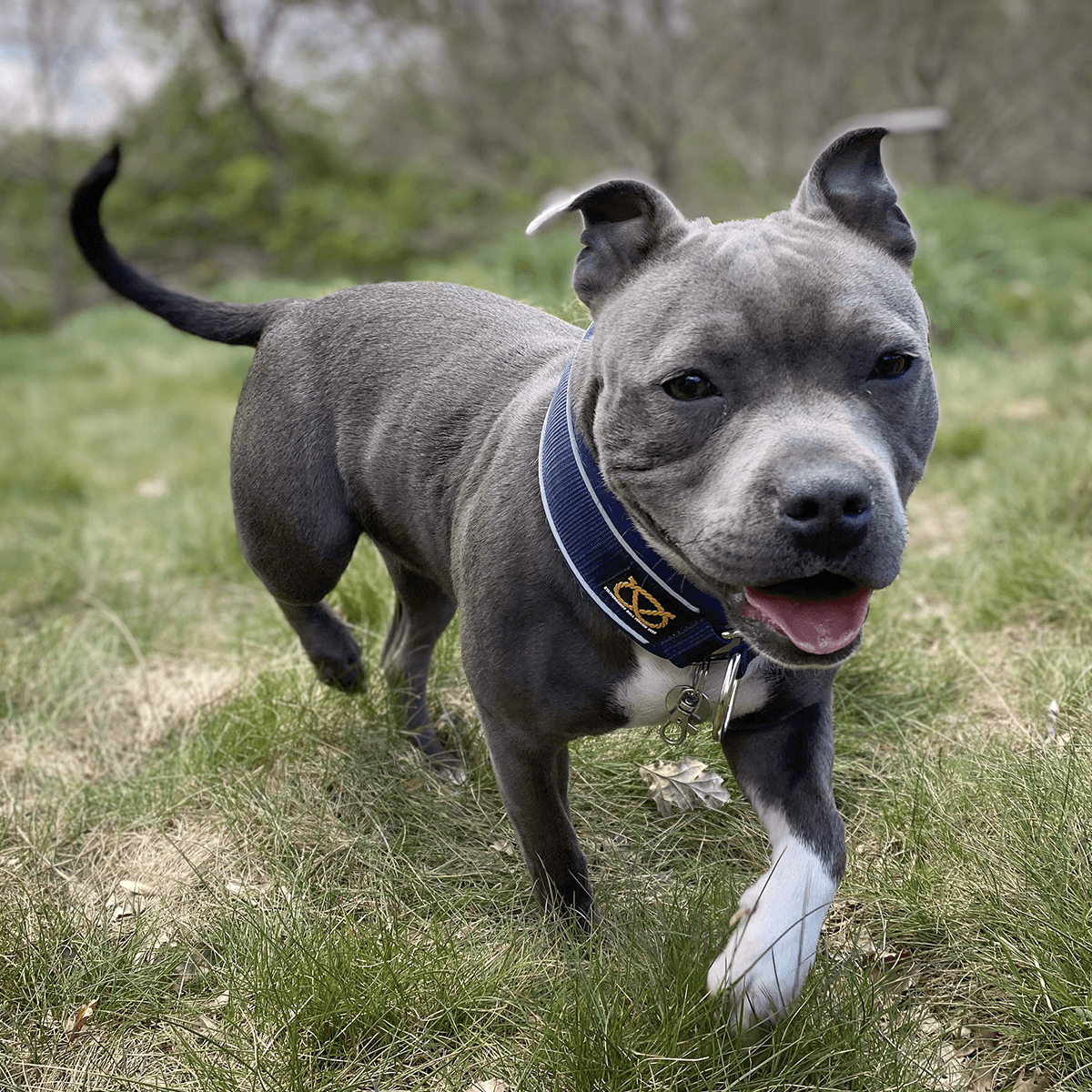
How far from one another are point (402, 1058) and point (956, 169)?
60.0 feet

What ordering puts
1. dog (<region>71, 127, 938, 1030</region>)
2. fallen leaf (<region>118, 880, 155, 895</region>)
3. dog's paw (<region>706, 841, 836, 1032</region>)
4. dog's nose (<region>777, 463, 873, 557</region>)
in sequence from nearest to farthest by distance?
dog's nose (<region>777, 463, 873, 557</region>) < dog (<region>71, 127, 938, 1030</region>) < dog's paw (<region>706, 841, 836, 1032</region>) < fallen leaf (<region>118, 880, 155, 895</region>)

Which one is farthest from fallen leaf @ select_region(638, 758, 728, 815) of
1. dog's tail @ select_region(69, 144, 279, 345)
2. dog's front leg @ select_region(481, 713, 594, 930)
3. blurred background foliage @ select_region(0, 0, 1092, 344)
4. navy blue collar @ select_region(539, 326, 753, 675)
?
blurred background foliage @ select_region(0, 0, 1092, 344)

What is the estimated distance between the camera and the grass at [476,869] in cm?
203

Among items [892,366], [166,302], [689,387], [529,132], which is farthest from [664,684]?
[529,132]

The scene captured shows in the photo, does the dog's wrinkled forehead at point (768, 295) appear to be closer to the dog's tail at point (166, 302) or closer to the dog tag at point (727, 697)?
the dog tag at point (727, 697)

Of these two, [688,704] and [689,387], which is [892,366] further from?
[688,704]

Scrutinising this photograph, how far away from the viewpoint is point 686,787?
2.85 meters

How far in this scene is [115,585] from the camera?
189 inches

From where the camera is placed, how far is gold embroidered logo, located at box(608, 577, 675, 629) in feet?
6.76

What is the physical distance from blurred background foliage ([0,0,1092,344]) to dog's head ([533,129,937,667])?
23.2 ft

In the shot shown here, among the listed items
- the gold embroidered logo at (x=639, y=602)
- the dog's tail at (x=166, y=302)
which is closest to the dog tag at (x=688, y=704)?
the gold embroidered logo at (x=639, y=602)

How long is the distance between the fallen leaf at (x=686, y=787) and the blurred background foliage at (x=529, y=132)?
6.61 metres

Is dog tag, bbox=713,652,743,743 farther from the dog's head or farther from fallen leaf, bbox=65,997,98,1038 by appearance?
fallen leaf, bbox=65,997,98,1038

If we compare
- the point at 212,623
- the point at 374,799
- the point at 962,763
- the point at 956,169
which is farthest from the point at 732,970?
the point at 956,169
